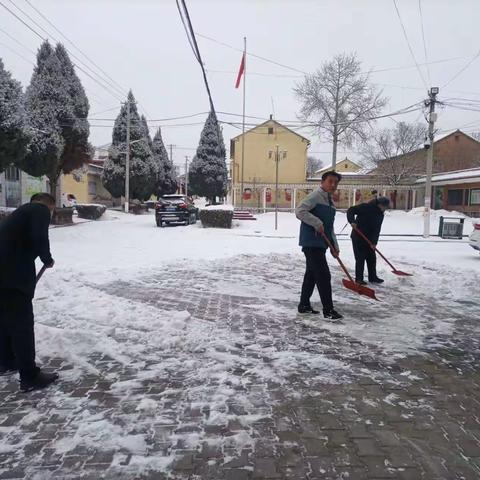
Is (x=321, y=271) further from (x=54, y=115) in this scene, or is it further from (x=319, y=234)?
(x=54, y=115)

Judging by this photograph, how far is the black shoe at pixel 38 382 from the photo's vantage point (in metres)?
3.38

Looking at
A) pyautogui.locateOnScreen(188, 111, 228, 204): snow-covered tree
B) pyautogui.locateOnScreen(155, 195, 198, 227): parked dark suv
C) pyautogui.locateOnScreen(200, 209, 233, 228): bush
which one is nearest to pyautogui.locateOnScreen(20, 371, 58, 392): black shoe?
pyautogui.locateOnScreen(200, 209, 233, 228): bush

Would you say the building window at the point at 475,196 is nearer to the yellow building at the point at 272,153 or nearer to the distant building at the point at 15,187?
the yellow building at the point at 272,153

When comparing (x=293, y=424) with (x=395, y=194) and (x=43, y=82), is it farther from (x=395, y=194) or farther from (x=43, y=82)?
(x=395, y=194)

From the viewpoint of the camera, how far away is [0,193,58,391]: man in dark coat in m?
3.32

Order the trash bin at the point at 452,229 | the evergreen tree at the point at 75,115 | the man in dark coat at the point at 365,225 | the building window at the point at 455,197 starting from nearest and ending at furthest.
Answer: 1. the man in dark coat at the point at 365,225
2. the trash bin at the point at 452,229
3. the evergreen tree at the point at 75,115
4. the building window at the point at 455,197

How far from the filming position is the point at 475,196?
108 ft

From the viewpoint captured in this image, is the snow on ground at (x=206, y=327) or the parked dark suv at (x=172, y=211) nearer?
the snow on ground at (x=206, y=327)

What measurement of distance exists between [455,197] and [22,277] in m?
37.4

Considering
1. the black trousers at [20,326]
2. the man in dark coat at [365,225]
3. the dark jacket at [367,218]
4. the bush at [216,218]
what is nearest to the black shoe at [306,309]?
the man in dark coat at [365,225]

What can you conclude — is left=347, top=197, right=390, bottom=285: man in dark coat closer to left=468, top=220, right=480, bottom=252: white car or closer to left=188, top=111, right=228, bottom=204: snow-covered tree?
left=468, top=220, right=480, bottom=252: white car

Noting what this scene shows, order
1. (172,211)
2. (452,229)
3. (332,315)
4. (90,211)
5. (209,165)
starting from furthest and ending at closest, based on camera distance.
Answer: (209,165)
(90,211)
(172,211)
(452,229)
(332,315)

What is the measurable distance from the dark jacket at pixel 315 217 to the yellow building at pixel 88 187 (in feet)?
126

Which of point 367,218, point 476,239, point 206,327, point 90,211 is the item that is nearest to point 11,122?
point 367,218
